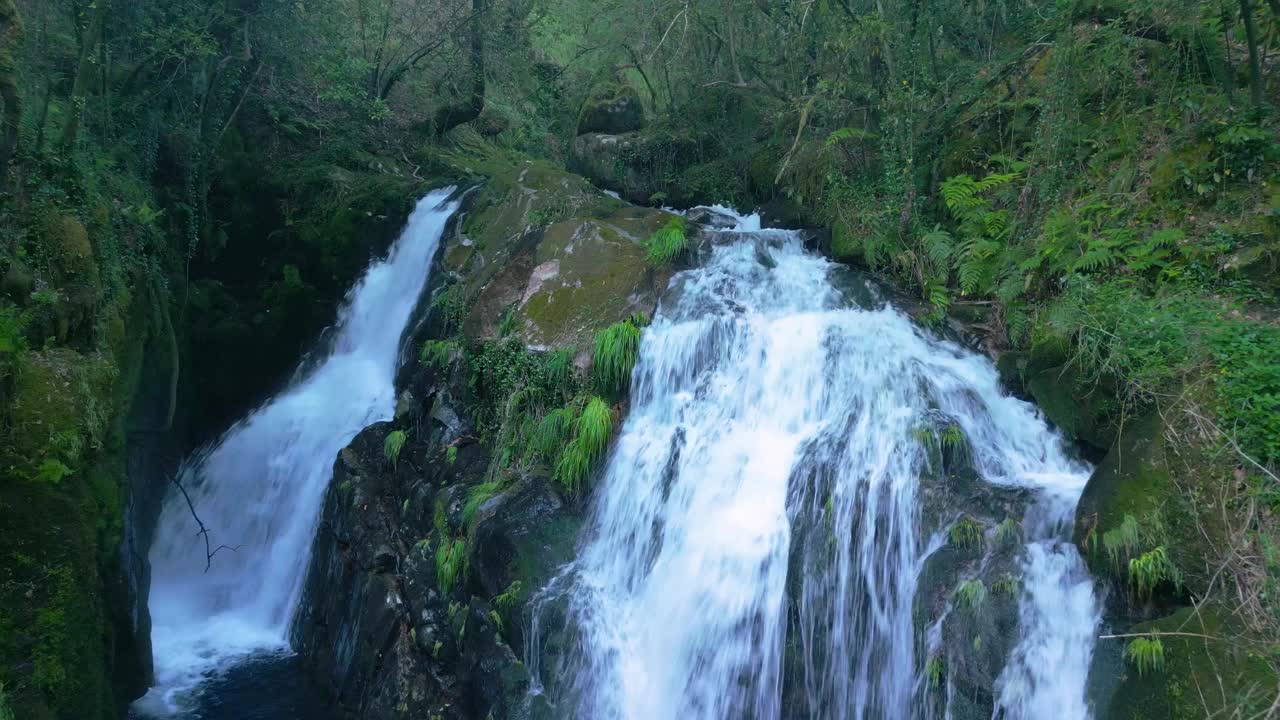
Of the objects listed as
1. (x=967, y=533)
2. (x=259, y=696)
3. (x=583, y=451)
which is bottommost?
(x=259, y=696)

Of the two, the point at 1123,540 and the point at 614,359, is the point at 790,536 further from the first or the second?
the point at 614,359

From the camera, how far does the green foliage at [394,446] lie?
907 centimetres

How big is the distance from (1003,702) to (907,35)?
26.6ft

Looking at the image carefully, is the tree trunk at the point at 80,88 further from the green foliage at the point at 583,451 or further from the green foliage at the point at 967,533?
the green foliage at the point at 967,533

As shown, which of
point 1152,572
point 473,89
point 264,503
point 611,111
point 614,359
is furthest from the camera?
point 473,89

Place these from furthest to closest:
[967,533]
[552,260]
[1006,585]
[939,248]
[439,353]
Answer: [552,260] < [439,353] < [939,248] < [967,533] < [1006,585]

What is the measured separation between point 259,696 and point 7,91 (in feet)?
20.1

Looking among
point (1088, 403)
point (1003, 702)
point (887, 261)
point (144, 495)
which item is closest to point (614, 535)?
point (1003, 702)

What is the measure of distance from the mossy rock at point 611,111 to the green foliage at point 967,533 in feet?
37.1

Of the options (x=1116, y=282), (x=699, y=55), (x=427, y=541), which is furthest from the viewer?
(x=699, y=55)

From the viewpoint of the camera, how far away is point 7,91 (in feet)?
21.1

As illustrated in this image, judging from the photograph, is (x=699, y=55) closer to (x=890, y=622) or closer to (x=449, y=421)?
(x=449, y=421)

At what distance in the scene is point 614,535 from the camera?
7.14m

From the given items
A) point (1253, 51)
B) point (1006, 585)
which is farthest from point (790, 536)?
point (1253, 51)
